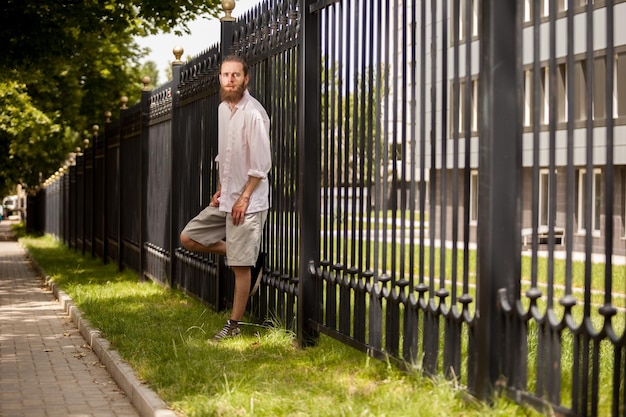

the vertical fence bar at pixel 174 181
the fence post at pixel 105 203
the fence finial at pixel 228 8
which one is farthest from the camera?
the fence post at pixel 105 203

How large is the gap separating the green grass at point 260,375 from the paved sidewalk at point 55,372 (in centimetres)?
19

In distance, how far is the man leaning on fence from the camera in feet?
26.3

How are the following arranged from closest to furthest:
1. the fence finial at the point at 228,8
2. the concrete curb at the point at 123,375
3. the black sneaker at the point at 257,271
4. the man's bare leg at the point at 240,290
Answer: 1. the concrete curb at the point at 123,375
2. the man's bare leg at the point at 240,290
3. the black sneaker at the point at 257,271
4. the fence finial at the point at 228,8

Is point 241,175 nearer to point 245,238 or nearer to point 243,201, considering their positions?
point 243,201

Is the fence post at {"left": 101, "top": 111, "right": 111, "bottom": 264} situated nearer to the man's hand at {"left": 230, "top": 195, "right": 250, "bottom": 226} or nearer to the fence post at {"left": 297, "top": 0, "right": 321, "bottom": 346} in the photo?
the man's hand at {"left": 230, "top": 195, "right": 250, "bottom": 226}

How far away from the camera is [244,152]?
8.14m

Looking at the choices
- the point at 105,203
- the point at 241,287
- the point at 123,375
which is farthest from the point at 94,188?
the point at 123,375

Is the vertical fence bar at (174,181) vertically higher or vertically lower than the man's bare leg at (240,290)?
higher

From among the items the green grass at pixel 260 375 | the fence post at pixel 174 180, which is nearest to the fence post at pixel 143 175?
the fence post at pixel 174 180

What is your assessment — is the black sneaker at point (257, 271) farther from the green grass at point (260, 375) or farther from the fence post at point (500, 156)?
the fence post at point (500, 156)

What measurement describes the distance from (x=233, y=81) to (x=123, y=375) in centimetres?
243

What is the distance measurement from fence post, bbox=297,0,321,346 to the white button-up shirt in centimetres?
51

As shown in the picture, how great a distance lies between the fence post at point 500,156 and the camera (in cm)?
491

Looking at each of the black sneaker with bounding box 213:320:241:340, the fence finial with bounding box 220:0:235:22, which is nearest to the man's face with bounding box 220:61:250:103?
the fence finial with bounding box 220:0:235:22
